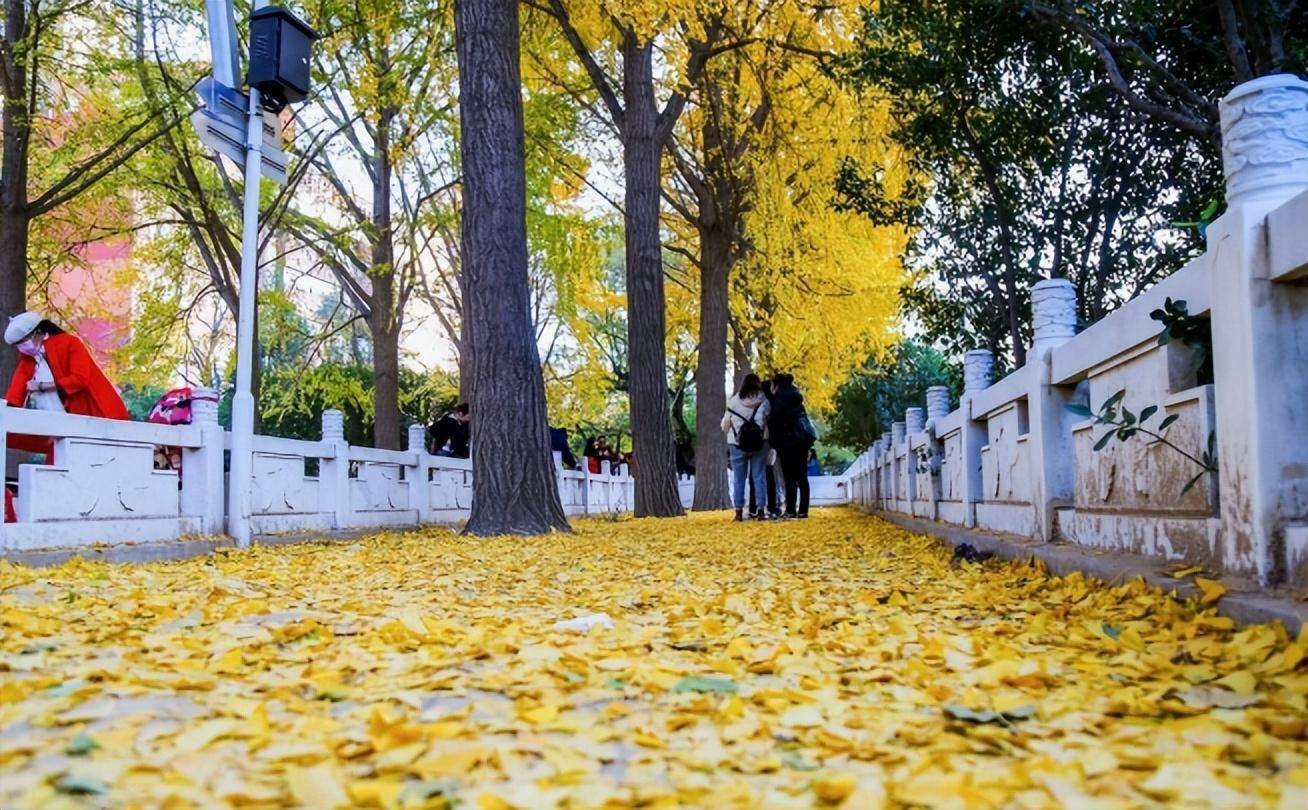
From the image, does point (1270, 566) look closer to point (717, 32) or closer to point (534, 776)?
point (534, 776)

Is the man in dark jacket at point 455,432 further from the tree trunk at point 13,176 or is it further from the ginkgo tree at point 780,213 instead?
the tree trunk at point 13,176

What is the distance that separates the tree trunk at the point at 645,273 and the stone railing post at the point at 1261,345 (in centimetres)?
1089

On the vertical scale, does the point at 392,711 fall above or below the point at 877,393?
below

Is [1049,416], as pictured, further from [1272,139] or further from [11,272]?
[11,272]

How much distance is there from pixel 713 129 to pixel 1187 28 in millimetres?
10117

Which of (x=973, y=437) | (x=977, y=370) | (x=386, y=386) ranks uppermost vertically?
(x=386, y=386)

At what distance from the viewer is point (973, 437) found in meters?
7.92

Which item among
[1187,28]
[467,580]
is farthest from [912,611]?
[1187,28]

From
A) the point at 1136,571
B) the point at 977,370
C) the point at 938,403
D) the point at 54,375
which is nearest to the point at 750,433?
the point at 938,403

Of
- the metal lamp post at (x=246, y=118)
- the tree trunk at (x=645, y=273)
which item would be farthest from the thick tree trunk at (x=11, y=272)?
the tree trunk at (x=645, y=273)

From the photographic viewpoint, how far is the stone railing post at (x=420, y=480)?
11.9 meters

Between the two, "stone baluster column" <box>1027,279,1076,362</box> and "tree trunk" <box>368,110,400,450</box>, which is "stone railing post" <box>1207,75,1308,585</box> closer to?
"stone baluster column" <box>1027,279,1076,362</box>

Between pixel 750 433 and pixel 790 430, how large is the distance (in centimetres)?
48

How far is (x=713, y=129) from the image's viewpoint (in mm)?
16797
